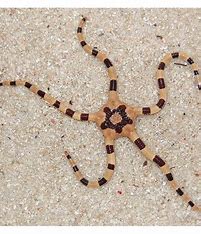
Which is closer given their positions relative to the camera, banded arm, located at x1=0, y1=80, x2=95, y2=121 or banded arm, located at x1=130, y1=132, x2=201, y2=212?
banded arm, located at x1=130, y1=132, x2=201, y2=212

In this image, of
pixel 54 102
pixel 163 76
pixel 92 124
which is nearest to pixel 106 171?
pixel 92 124

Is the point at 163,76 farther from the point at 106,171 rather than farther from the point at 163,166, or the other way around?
the point at 106,171

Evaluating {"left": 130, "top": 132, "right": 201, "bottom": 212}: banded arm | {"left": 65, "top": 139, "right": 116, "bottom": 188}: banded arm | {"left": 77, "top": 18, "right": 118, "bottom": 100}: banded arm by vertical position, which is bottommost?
{"left": 65, "top": 139, "right": 116, "bottom": 188}: banded arm

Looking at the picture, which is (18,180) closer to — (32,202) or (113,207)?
(32,202)

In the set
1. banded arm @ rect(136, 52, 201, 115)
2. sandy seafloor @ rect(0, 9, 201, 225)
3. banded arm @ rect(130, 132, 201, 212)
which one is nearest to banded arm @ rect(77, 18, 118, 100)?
sandy seafloor @ rect(0, 9, 201, 225)

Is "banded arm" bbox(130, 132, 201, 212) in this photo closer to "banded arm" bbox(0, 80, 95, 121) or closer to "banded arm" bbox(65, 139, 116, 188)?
"banded arm" bbox(65, 139, 116, 188)
